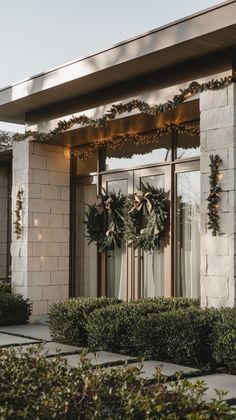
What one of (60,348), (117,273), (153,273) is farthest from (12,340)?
(117,273)

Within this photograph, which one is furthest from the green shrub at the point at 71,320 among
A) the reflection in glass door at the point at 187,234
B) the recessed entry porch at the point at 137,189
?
the recessed entry porch at the point at 137,189

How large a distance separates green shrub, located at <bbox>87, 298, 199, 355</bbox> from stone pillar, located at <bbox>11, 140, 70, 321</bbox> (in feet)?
9.83

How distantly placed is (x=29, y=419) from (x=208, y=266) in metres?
4.15

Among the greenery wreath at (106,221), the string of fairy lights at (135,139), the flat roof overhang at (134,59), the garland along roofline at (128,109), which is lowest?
the greenery wreath at (106,221)

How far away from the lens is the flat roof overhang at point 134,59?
21.2 feet

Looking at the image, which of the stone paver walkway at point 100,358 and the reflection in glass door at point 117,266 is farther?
the reflection in glass door at point 117,266

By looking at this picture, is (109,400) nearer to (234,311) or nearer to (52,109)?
(234,311)

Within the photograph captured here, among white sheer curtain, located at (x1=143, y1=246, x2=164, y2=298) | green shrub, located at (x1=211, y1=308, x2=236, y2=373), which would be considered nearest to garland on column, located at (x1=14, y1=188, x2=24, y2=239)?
white sheer curtain, located at (x1=143, y1=246, x2=164, y2=298)

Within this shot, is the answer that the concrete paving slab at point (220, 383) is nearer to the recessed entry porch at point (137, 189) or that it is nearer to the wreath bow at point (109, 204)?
the recessed entry porch at point (137, 189)

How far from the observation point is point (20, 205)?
33.6 feet

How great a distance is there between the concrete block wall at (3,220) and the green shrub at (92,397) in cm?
929

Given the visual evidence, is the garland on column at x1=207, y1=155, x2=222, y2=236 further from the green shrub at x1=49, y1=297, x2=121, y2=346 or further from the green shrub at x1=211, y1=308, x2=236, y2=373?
the green shrub at x1=49, y1=297, x2=121, y2=346

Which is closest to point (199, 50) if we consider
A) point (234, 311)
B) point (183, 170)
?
point (183, 170)

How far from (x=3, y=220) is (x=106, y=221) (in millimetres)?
3942
